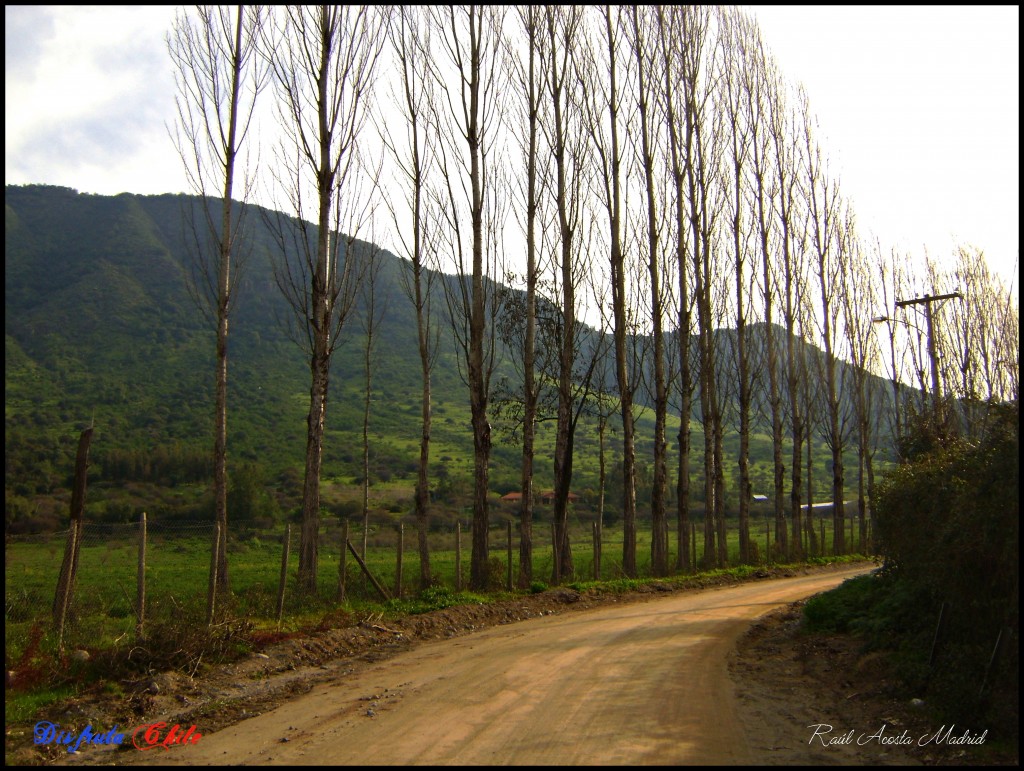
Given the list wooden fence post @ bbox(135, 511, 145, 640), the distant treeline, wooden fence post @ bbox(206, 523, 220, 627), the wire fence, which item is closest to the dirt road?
wooden fence post @ bbox(206, 523, 220, 627)

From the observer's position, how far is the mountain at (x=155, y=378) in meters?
46.6

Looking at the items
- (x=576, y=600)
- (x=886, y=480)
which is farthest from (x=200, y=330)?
(x=886, y=480)

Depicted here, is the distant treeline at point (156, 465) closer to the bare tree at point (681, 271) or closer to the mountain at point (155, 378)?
the mountain at point (155, 378)

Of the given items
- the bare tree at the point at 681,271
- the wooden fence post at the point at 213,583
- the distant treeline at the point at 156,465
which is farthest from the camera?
the distant treeline at the point at 156,465

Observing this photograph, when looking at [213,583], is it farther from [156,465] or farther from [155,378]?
[155,378]

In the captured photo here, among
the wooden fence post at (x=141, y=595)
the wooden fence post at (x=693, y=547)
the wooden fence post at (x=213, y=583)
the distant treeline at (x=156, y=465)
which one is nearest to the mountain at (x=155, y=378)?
the distant treeline at (x=156, y=465)

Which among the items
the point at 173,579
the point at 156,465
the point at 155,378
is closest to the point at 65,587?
the point at 173,579

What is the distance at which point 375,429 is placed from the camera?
65.6 metres

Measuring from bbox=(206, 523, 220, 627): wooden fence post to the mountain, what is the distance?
21675 mm

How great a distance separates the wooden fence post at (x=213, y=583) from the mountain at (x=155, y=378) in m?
21.7

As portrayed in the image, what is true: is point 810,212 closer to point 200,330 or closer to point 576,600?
point 576,600

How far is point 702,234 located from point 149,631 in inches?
833

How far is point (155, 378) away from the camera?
63.4m

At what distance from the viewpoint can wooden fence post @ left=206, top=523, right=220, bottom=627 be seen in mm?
9852
